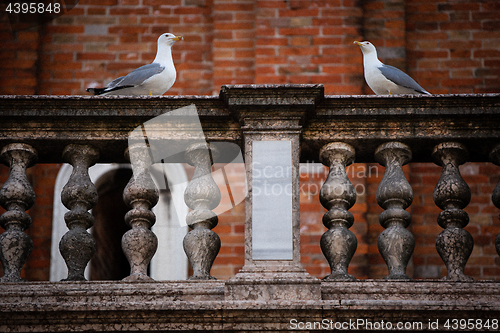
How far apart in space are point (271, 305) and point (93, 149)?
1.16 metres

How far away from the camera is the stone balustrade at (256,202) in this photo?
2678 millimetres

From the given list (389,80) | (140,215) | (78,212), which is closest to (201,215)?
(140,215)

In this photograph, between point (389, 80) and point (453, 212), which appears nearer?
point (453, 212)

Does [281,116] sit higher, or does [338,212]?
[281,116]

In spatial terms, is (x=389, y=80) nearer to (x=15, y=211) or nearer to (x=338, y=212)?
(x=338, y=212)

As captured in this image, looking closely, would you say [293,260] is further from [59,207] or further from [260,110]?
[59,207]

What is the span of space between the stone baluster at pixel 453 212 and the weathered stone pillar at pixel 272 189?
60cm

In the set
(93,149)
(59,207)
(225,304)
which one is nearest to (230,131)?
(93,149)

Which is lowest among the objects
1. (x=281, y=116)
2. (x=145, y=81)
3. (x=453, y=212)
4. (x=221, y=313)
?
(x=221, y=313)

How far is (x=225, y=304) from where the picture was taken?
266cm

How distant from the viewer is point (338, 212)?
121 inches

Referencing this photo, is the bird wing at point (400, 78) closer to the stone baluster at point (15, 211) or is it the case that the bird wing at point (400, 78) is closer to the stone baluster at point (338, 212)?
the stone baluster at point (338, 212)

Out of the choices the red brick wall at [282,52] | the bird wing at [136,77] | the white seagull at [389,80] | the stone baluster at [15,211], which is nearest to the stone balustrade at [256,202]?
the stone baluster at [15,211]

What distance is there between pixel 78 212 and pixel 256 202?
0.76 meters
